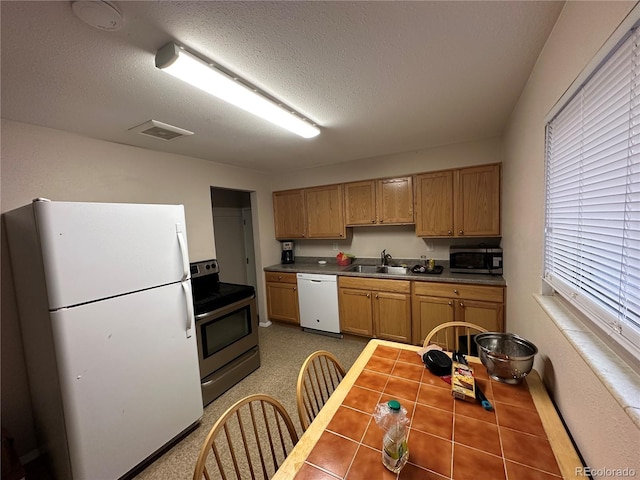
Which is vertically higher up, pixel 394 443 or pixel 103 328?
pixel 103 328

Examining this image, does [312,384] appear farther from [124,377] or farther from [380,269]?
[380,269]

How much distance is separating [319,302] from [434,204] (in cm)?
191

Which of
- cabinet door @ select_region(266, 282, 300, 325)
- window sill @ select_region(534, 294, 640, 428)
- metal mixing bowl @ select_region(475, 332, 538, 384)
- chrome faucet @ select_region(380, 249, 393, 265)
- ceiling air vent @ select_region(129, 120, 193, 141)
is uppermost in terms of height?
ceiling air vent @ select_region(129, 120, 193, 141)

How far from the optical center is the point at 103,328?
4.75ft

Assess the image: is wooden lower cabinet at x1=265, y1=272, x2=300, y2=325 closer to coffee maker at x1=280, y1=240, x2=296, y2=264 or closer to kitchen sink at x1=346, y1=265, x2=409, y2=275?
coffee maker at x1=280, y1=240, x2=296, y2=264

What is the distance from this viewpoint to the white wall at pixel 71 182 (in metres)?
1.71

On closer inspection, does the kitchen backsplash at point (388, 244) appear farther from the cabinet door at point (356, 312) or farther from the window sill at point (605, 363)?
the window sill at point (605, 363)

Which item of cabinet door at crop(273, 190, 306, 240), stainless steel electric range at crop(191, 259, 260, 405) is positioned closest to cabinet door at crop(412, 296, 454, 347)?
stainless steel electric range at crop(191, 259, 260, 405)

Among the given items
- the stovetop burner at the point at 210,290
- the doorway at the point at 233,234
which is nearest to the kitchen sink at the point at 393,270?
the stovetop burner at the point at 210,290

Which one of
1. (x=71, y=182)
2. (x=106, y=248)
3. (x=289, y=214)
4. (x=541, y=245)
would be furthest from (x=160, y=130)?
(x=541, y=245)

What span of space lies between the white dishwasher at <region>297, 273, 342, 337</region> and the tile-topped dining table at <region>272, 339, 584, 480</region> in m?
2.05

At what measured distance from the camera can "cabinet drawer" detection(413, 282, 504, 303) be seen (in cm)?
244
